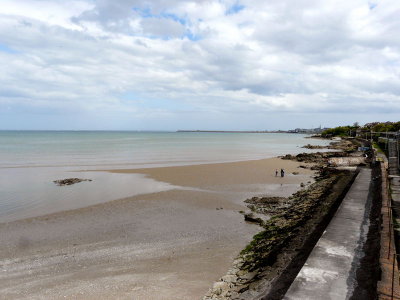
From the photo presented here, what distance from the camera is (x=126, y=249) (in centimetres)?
1037

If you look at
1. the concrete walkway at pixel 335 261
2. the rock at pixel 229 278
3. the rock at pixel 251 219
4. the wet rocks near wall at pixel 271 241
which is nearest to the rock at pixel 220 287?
the wet rocks near wall at pixel 271 241

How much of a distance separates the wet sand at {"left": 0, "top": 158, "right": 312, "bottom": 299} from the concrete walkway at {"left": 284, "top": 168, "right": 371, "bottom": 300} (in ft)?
8.71

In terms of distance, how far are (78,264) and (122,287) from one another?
2265mm

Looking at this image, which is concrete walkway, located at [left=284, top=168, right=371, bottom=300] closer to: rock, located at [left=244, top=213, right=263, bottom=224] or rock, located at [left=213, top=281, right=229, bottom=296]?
rock, located at [left=213, top=281, right=229, bottom=296]

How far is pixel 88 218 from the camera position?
14.1m

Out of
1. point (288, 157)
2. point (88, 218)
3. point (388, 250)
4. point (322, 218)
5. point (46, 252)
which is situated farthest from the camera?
point (288, 157)

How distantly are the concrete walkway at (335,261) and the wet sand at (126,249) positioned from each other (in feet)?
8.71

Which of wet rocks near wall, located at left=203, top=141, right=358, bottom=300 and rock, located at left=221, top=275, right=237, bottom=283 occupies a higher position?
wet rocks near wall, located at left=203, top=141, right=358, bottom=300

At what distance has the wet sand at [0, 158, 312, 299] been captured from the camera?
7809 millimetres

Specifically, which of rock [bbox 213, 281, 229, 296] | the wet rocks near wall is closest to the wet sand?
rock [bbox 213, 281, 229, 296]

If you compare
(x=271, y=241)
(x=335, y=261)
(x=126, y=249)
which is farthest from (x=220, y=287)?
(x=126, y=249)

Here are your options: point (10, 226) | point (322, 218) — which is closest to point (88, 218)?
point (10, 226)

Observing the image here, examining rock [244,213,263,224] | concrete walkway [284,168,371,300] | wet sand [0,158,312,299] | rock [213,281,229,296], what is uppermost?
A: concrete walkway [284,168,371,300]

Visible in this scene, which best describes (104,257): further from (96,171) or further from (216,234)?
(96,171)
